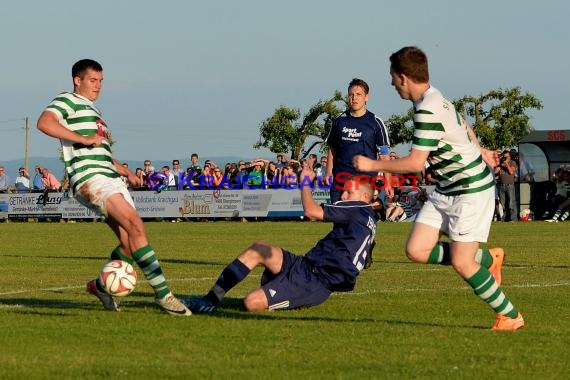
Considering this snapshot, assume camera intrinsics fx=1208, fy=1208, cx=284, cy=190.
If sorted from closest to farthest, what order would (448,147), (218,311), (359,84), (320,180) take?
(448,147) < (218,311) < (359,84) < (320,180)

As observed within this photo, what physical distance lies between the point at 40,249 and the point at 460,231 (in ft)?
48.4

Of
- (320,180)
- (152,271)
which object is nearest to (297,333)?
(152,271)

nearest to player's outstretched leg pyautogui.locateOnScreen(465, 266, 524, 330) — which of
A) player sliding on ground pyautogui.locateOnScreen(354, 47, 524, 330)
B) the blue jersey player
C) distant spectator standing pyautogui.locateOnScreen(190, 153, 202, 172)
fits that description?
player sliding on ground pyautogui.locateOnScreen(354, 47, 524, 330)

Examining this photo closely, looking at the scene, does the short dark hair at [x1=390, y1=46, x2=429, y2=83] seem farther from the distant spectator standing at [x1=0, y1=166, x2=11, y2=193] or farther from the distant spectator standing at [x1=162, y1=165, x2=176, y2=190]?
the distant spectator standing at [x1=0, y1=166, x2=11, y2=193]

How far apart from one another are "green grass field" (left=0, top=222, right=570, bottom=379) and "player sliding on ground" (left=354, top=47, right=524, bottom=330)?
0.42m

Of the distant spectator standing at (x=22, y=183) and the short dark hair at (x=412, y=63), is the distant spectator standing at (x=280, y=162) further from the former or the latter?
the short dark hair at (x=412, y=63)

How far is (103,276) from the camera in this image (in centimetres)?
1046

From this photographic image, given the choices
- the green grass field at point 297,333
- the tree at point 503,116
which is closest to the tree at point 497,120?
the tree at point 503,116

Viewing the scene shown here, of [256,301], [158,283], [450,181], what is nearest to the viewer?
[450,181]

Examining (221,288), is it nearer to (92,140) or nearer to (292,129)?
(92,140)

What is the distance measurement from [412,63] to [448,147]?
0.70m

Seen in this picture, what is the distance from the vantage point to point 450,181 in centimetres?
932

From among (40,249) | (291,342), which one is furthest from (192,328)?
(40,249)

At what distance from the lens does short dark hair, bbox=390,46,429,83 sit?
906 centimetres
